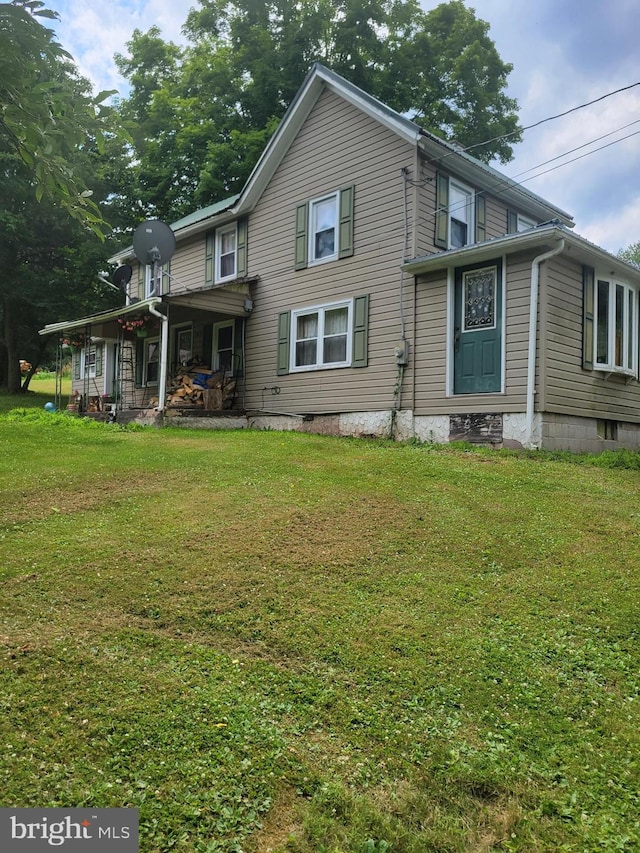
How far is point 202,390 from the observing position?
14.6 m

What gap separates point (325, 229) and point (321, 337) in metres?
2.45

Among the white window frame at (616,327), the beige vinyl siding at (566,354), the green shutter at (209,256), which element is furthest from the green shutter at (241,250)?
the white window frame at (616,327)

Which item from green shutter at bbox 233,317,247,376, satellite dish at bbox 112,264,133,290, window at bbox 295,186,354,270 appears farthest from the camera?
satellite dish at bbox 112,264,133,290

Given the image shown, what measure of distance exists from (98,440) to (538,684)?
8692 mm

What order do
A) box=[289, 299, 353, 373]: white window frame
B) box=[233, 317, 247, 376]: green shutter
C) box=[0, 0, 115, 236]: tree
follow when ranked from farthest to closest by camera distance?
box=[233, 317, 247, 376]: green shutter → box=[289, 299, 353, 373]: white window frame → box=[0, 0, 115, 236]: tree

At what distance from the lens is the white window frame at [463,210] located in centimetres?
1256

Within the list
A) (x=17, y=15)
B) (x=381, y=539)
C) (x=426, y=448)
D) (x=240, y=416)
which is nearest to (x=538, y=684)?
(x=381, y=539)

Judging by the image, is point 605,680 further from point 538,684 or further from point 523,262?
point 523,262

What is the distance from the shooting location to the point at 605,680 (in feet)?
11.0

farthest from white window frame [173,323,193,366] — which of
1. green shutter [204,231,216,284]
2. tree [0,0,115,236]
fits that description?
tree [0,0,115,236]

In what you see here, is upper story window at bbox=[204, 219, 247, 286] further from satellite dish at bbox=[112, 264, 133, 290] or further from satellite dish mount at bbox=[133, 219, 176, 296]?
satellite dish at bbox=[112, 264, 133, 290]

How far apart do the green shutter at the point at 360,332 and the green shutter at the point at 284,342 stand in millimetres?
2037

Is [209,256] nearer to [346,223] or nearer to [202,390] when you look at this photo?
[202,390]

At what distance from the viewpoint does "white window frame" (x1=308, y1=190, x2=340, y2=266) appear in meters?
13.2
